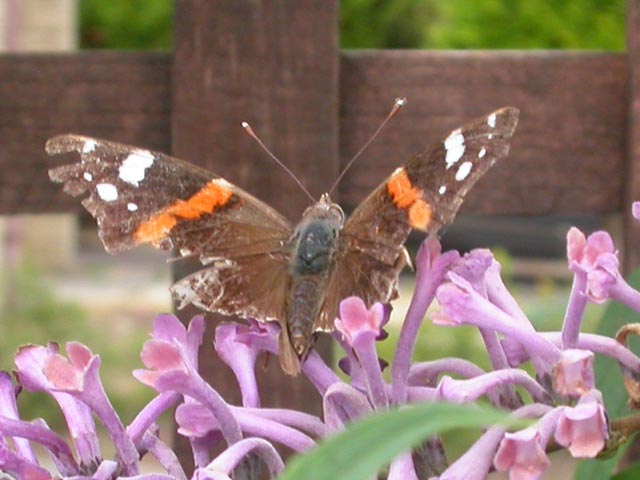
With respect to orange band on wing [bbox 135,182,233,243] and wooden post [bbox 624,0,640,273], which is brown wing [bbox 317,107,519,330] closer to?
orange band on wing [bbox 135,182,233,243]

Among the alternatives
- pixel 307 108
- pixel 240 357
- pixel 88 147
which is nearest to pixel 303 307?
pixel 240 357

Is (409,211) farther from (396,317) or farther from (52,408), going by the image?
(396,317)

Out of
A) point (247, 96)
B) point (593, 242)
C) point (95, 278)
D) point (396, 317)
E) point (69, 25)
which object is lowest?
point (95, 278)

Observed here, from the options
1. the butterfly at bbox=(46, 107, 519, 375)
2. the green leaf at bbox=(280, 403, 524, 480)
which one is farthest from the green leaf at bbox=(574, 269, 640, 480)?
the green leaf at bbox=(280, 403, 524, 480)

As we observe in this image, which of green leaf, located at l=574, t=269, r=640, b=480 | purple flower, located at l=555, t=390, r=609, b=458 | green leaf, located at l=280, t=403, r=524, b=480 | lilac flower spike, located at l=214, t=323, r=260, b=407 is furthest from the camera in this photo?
green leaf, located at l=574, t=269, r=640, b=480

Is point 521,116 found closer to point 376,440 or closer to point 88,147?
point 88,147

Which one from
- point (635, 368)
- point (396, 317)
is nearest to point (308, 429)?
point (635, 368)
